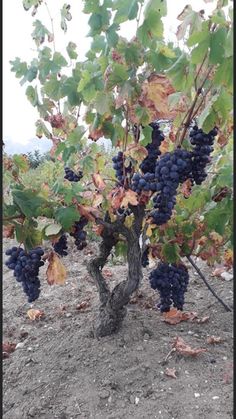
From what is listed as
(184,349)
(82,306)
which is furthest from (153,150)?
(82,306)

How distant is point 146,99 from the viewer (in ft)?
7.45

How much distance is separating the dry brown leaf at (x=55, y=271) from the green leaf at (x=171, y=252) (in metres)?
0.72

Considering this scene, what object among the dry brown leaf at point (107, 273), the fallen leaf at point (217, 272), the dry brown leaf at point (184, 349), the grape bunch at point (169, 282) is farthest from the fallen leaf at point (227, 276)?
the dry brown leaf at point (184, 349)

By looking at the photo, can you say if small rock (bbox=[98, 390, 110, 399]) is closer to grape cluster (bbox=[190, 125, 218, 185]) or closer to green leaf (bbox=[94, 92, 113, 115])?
grape cluster (bbox=[190, 125, 218, 185])

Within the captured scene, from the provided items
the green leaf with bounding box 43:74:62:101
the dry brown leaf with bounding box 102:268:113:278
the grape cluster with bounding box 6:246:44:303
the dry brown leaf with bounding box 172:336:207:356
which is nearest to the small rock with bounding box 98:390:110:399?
the dry brown leaf with bounding box 172:336:207:356

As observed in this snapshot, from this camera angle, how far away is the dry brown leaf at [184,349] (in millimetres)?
2699

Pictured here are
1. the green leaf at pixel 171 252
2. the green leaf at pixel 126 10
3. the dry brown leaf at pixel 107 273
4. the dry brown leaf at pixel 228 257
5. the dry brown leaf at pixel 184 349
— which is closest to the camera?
the green leaf at pixel 126 10

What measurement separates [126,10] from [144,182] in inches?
32.5

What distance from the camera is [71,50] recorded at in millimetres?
2898

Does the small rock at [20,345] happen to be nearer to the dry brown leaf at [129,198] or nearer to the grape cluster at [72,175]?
the grape cluster at [72,175]

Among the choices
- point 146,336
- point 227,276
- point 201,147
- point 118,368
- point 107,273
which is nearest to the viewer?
point 201,147

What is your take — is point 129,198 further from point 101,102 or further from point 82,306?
point 82,306

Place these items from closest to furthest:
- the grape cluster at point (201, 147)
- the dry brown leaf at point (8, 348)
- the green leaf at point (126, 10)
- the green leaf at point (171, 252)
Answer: the green leaf at point (126, 10) < the grape cluster at point (201, 147) < the green leaf at point (171, 252) < the dry brown leaf at point (8, 348)

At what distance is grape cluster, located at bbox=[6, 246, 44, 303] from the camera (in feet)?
8.09
